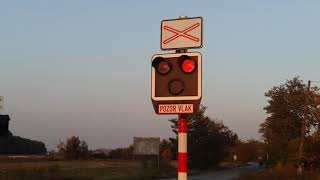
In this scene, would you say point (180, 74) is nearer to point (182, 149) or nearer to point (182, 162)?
point (182, 149)

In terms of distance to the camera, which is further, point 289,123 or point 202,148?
point 202,148

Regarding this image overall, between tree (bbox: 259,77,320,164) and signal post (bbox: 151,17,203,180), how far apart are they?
6026 centimetres

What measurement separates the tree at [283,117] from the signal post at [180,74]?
6026 cm

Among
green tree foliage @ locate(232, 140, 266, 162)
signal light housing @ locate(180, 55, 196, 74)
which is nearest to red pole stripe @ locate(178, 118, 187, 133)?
signal light housing @ locate(180, 55, 196, 74)

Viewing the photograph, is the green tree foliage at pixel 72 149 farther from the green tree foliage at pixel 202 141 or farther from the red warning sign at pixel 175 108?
the red warning sign at pixel 175 108

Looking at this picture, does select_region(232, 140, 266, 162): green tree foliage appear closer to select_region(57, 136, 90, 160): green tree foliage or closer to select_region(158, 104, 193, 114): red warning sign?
select_region(57, 136, 90, 160): green tree foliage

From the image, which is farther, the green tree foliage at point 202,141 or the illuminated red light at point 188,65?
the green tree foliage at point 202,141

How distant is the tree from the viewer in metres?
70.8

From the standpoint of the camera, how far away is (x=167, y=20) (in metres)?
10.3

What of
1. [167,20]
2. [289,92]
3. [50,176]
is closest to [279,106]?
[289,92]

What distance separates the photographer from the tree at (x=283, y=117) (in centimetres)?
7075

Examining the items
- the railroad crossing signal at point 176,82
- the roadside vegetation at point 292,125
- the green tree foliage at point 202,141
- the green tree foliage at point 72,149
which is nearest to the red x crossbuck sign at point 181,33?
the railroad crossing signal at point 176,82

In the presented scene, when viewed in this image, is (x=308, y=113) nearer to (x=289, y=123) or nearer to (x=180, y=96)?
(x=289, y=123)

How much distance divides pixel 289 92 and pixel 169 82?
63556 mm
